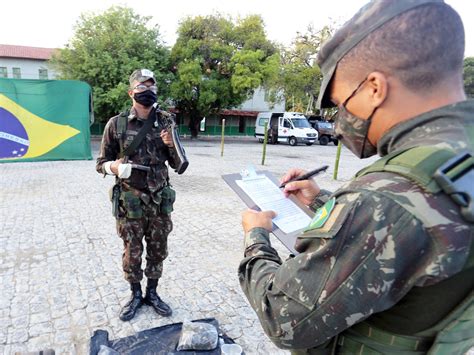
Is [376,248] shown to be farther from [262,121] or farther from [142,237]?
[262,121]

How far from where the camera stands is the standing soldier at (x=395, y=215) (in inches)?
26.1

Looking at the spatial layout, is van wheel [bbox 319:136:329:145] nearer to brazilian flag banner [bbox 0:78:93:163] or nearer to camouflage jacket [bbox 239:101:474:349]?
brazilian flag banner [bbox 0:78:93:163]

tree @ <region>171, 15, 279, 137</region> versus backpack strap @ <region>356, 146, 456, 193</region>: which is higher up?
tree @ <region>171, 15, 279, 137</region>

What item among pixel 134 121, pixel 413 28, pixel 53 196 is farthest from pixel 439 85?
pixel 53 196

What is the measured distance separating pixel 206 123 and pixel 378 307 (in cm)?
2685

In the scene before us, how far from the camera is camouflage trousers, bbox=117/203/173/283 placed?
2665mm

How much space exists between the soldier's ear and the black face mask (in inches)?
82.9

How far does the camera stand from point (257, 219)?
115cm

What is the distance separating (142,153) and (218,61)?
1955 centimetres

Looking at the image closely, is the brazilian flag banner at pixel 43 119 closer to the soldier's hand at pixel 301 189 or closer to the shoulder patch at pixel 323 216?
the soldier's hand at pixel 301 189

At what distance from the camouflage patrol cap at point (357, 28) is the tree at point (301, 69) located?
2462 cm

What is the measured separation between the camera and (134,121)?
2.67 m

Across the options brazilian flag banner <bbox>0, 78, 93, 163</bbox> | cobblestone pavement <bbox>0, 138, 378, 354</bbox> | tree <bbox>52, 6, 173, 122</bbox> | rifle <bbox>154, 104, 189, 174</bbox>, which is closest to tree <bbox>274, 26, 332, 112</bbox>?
tree <bbox>52, 6, 173, 122</bbox>

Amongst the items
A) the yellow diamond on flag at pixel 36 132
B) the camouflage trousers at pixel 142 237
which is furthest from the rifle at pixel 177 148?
the yellow diamond on flag at pixel 36 132
